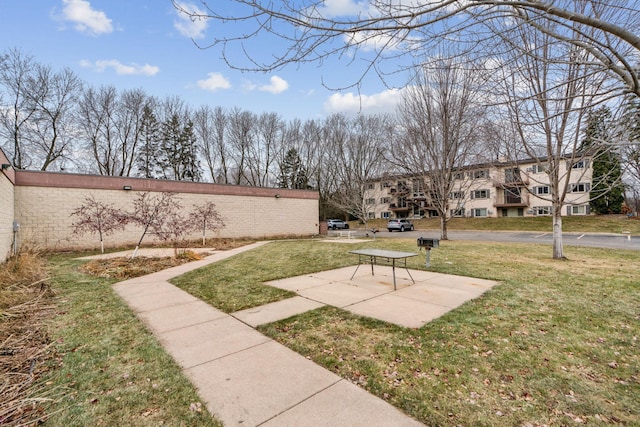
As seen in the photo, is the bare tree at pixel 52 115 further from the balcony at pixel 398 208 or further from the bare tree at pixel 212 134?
the balcony at pixel 398 208

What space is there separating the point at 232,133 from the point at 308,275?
1205 inches

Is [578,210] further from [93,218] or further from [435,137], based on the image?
[93,218]

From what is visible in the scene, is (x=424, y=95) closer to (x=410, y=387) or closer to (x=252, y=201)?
(x=252, y=201)

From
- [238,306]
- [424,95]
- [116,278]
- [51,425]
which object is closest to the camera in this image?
[51,425]

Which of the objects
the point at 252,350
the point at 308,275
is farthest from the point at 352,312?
the point at 308,275

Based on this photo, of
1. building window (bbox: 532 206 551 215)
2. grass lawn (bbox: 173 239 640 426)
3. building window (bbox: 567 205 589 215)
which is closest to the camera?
grass lawn (bbox: 173 239 640 426)

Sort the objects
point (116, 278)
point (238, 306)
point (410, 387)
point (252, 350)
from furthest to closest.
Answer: point (116, 278), point (238, 306), point (252, 350), point (410, 387)

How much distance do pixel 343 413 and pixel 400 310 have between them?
265 centimetres

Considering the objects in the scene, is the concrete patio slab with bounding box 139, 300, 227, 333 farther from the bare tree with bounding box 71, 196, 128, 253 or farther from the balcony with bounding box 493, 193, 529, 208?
the balcony with bounding box 493, 193, 529, 208

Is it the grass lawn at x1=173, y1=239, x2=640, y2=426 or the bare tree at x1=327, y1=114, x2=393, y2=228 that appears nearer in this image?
the grass lawn at x1=173, y1=239, x2=640, y2=426

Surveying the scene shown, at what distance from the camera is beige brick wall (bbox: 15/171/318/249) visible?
41.9ft

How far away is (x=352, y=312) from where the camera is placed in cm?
454

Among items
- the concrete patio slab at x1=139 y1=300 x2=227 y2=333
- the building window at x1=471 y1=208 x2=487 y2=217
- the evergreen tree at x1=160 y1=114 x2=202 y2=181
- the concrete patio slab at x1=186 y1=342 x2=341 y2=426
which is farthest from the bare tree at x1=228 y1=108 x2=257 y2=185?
the concrete patio slab at x1=186 y1=342 x2=341 y2=426

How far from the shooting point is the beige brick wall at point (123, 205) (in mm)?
12758
